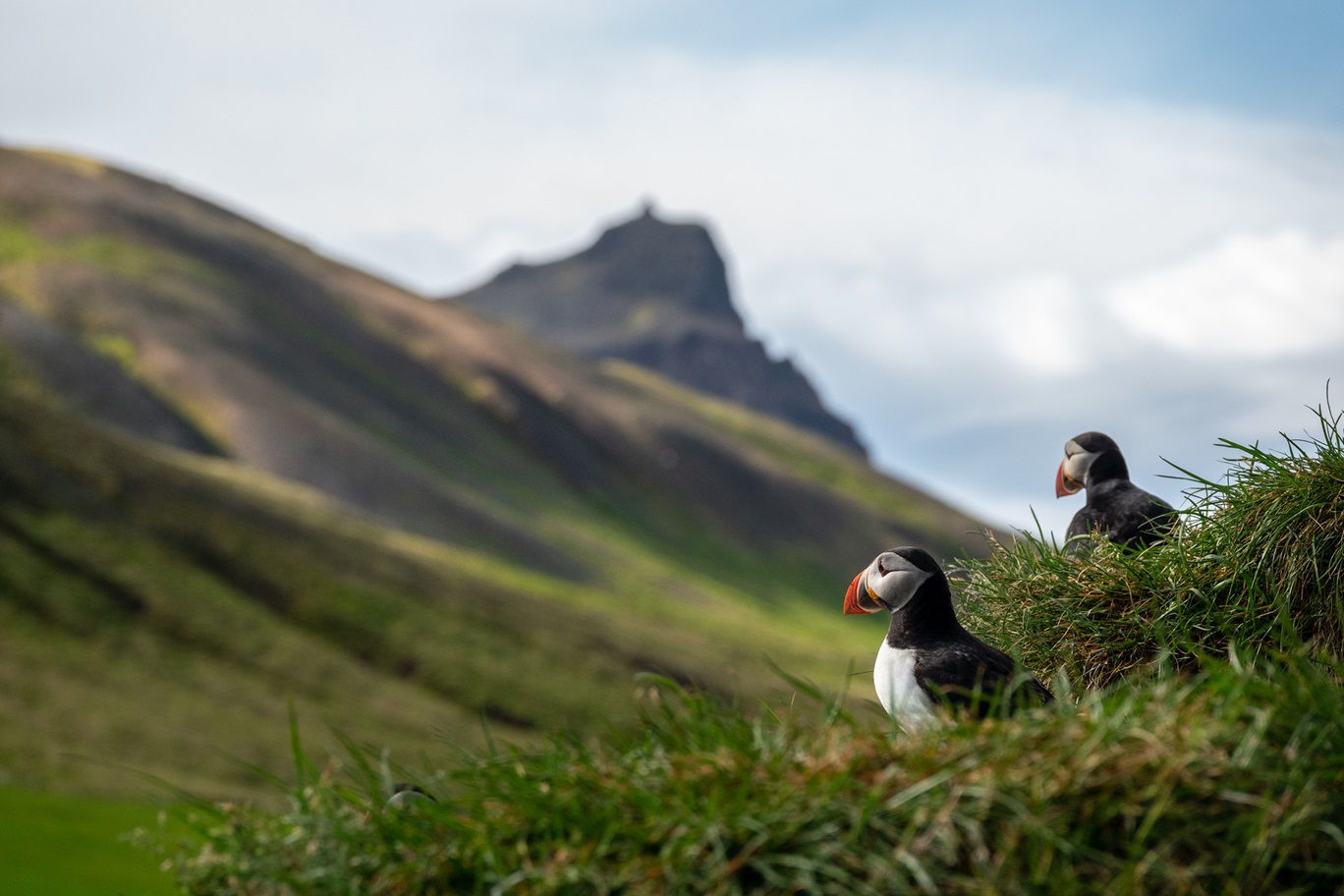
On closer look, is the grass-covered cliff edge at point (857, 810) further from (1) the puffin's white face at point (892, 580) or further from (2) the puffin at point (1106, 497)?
(2) the puffin at point (1106, 497)

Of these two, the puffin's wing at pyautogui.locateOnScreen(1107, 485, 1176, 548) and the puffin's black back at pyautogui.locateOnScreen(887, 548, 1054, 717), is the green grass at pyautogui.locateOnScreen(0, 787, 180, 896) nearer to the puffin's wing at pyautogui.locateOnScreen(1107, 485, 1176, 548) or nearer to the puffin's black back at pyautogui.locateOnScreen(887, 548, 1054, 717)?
the puffin's wing at pyautogui.locateOnScreen(1107, 485, 1176, 548)

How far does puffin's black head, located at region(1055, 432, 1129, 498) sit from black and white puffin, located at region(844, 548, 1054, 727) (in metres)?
1.75

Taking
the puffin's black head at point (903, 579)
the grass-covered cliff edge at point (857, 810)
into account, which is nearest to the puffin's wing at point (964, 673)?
the puffin's black head at point (903, 579)

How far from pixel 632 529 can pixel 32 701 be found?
401ft

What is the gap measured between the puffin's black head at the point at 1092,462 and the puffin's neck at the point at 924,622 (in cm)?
185

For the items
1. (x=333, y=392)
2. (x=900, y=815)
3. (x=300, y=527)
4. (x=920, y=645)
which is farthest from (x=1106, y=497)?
(x=333, y=392)

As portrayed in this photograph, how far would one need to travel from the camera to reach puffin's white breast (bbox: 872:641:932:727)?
5090 mm

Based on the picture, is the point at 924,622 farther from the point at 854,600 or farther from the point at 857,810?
the point at 857,810

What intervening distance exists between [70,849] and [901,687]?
35840 mm

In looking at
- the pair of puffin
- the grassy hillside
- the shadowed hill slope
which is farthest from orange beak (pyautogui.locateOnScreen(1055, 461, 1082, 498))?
the shadowed hill slope

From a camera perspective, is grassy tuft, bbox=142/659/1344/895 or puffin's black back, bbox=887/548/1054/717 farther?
puffin's black back, bbox=887/548/1054/717

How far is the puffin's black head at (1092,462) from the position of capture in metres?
6.91

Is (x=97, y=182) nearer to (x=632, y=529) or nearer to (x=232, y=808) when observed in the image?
(x=632, y=529)

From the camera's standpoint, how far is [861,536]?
654 feet
